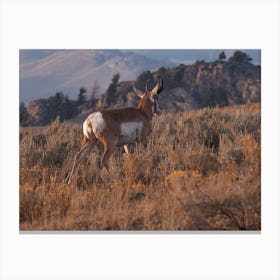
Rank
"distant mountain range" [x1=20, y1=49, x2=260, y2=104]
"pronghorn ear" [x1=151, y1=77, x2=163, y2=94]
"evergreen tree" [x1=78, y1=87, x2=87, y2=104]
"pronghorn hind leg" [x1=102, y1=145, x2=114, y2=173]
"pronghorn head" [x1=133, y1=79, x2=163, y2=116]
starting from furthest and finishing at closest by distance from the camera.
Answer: "evergreen tree" [x1=78, y1=87, x2=87, y2=104] → "pronghorn head" [x1=133, y1=79, x2=163, y2=116] → "pronghorn ear" [x1=151, y1=77, x2=163, y2=94] → "pronghorn hind leg" [x1=102, y1=145, x2=114, y2=173] → "distant mountain range" [x1=20, y1=49, x2=260, y2=104]

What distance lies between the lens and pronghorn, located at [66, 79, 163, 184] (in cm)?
1146

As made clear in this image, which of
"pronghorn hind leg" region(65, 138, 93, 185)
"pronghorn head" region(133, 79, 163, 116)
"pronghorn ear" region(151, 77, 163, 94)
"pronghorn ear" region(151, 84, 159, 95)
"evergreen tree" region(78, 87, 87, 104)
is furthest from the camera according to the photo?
"evergreen tree" region(78, 87, 87, 104)

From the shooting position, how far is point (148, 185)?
1156cm

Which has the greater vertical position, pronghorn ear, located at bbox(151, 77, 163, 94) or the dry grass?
pronghorn ear, located at bbox(151, 77, 163, 94)

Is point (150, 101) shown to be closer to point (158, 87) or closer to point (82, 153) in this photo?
point (158, 87)

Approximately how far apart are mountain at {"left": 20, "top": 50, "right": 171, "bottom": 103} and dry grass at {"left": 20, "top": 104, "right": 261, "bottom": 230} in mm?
1282

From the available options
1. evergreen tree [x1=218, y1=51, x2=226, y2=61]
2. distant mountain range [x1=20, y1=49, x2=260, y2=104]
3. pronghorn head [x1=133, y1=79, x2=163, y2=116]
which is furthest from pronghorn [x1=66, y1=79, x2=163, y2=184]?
evergreen tree [x1=218, y1=51, x2=226, y2=61]

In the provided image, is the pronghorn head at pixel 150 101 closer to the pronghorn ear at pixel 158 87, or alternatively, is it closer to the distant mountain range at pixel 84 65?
the pronghorn ear at pixel 158 87

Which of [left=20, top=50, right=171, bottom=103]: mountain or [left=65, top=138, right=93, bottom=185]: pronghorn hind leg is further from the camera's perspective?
[left=65, top=138, right=93, bottom=185]: pronghorn hind leg

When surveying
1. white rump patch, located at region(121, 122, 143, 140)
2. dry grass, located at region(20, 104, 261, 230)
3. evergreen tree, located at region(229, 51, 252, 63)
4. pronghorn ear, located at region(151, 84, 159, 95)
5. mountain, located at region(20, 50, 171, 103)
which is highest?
evergreen tree, located at region(229, 51, 252, 63)

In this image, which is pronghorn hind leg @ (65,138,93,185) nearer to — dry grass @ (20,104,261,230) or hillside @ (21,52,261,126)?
dry grass @ (20,104,261,230)

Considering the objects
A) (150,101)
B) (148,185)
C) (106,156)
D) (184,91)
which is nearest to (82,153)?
(106,156)

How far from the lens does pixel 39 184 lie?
11.5 metres

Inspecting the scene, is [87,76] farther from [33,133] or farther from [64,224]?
[64,224]
